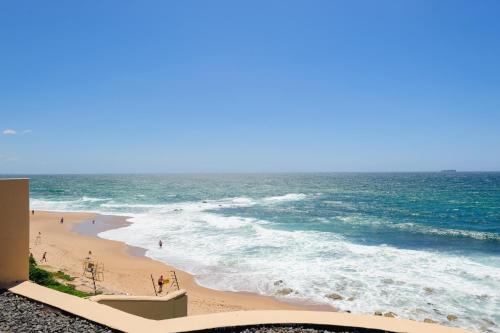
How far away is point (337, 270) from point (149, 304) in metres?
14.3

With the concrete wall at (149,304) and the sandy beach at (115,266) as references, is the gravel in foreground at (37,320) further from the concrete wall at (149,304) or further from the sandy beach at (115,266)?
the sandy beach at (115,266)

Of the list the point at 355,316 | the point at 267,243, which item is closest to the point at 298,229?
the point at 267,243

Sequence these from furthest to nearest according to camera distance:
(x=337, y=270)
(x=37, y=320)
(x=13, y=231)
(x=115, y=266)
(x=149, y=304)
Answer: (x=115, y=266) → (x=337, y=270) → (x=149, y=304) → (x=13, y=231) → (x=37, y=320)

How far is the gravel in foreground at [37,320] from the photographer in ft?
20.6

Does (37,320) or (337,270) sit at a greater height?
(37,320)

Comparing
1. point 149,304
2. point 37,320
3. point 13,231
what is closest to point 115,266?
point 149,304

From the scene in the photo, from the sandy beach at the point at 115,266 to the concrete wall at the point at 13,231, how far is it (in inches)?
326

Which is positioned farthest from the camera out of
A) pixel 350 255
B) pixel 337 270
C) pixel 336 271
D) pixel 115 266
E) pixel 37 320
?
pixel 350 255

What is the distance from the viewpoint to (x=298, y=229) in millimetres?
35281

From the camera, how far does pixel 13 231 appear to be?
8.86 m

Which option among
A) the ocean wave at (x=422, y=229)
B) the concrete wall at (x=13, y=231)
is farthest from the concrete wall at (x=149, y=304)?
the ocean wave at (x=422, y=229)

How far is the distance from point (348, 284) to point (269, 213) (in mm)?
28574

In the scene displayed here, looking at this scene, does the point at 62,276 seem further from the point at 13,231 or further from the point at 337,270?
the point at 337,270

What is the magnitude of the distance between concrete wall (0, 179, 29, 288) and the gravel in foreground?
1424 millimetres
